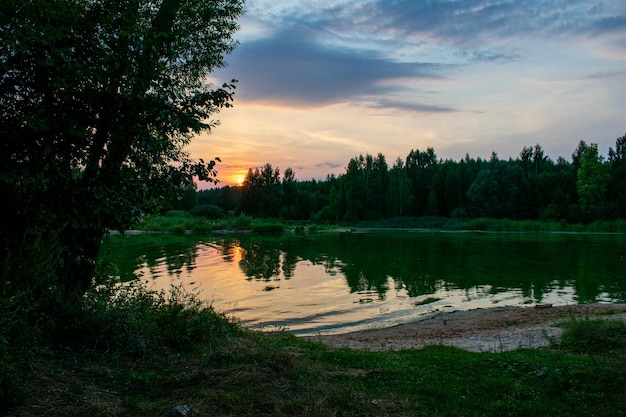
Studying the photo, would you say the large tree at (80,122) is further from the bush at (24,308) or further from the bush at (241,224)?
the bush at (241,224)

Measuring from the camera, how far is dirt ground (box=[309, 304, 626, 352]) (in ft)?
38.1

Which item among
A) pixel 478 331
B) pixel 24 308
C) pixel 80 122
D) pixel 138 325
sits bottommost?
pixel 478 331

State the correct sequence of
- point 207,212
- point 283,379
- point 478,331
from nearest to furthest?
point 283,379, point 478,331, point 207,212

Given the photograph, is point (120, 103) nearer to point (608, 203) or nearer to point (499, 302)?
point (499, 302)

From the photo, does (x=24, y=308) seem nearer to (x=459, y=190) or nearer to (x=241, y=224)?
(x=241, y=224)

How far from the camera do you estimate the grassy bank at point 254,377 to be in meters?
5.57

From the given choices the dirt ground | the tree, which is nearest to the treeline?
the tree

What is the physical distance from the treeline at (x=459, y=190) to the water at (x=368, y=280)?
47.8 meters

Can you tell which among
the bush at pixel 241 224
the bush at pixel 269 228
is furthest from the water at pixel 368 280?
the bush at pixel 241 224

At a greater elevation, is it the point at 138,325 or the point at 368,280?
the point at 138,325

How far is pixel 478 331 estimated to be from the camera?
46.4 feet

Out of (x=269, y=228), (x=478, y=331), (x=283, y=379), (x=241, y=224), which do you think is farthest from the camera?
(x=241, y=224)

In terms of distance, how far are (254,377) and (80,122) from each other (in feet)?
15.2

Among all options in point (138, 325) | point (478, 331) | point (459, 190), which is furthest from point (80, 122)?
point (459, 190)
